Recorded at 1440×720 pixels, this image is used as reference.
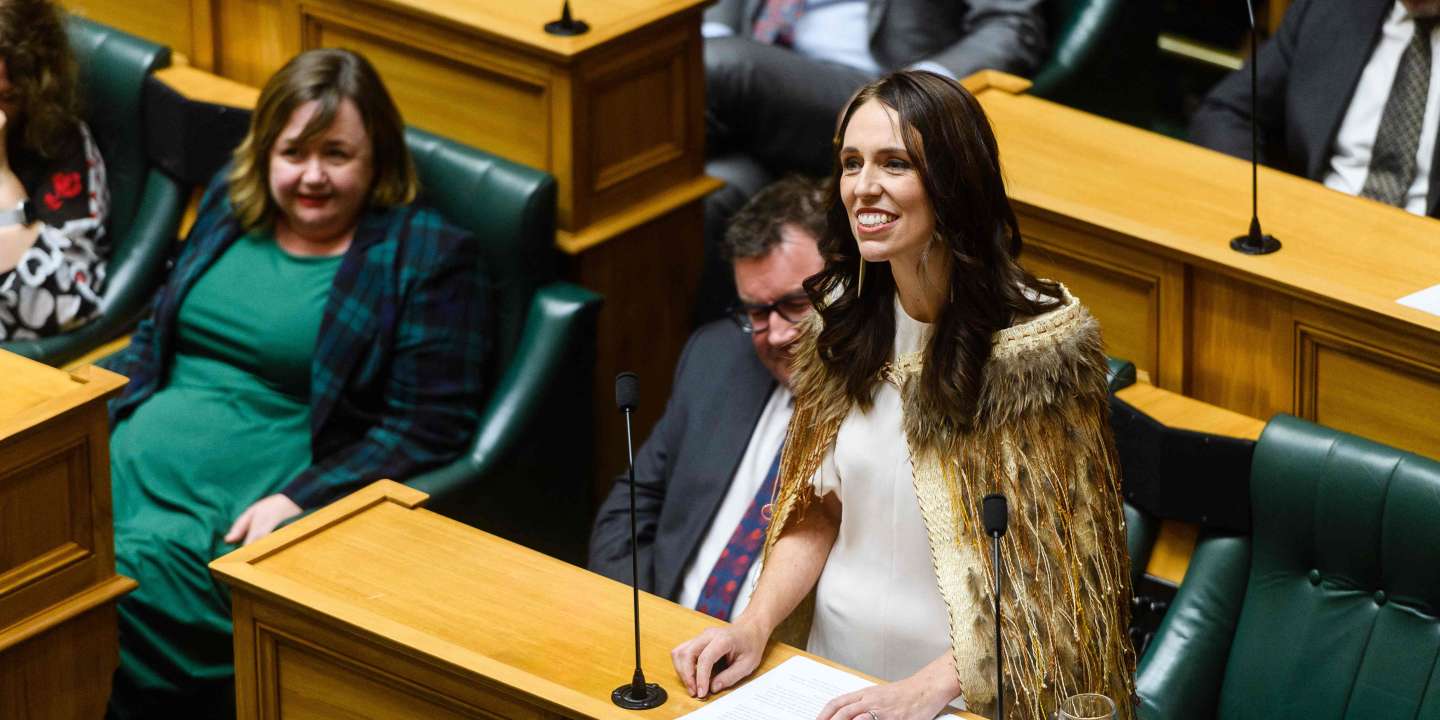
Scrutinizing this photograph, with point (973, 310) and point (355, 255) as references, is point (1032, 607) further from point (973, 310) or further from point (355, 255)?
point (355, 255)

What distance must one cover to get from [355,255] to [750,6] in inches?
59.0

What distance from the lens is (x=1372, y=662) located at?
281 cm

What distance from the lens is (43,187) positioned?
12.9ft

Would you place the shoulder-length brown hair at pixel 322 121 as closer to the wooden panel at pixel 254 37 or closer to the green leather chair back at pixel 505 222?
the green leather chair back at pixel 505 222

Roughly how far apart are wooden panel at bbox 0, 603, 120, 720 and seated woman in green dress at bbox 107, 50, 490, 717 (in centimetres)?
25

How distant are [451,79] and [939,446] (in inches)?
71.5

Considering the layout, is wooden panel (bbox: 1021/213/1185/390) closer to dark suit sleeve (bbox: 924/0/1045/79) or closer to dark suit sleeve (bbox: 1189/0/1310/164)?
dark suit sleeve (bbox: 1189/0/1310/164)

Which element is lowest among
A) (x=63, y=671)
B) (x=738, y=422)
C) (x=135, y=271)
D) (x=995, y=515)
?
(x=63, y=671)

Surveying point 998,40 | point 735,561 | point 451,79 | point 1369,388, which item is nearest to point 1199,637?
point 1369,388

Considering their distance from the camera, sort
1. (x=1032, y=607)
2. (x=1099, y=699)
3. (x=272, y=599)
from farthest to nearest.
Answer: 1. (x=272, y=599)
2. (x=1032, y=607)
3. (x=1099, y=699)

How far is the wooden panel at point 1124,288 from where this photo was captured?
3.21 metres

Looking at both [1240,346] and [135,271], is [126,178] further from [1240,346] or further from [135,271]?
[1240,346]

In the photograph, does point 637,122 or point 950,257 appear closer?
point 950,257

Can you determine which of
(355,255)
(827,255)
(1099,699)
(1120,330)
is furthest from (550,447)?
(1099,699)
